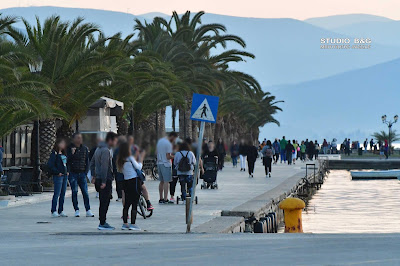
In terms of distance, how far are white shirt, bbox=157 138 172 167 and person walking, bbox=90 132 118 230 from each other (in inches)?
208

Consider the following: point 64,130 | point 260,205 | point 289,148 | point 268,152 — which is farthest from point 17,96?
point 289,148

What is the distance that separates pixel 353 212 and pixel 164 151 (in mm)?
7264

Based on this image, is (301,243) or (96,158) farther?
(96,158)

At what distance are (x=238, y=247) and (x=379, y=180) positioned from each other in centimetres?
4283

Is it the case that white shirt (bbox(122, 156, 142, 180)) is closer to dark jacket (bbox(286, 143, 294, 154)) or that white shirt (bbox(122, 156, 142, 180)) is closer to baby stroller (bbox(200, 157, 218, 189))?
baby stroller (bbox(200, 157, 218, 189))

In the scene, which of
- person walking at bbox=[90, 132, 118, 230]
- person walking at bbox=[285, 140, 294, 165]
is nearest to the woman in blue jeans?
person walking at bbox=[90, 132, 118, 230]

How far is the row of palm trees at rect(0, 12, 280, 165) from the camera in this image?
2633 cm

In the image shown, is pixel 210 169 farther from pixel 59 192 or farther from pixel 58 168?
pixel 58 168

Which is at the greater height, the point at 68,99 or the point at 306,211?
the point at 68,99

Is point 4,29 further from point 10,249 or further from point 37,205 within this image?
point 10,249

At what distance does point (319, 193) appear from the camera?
38.0 metres

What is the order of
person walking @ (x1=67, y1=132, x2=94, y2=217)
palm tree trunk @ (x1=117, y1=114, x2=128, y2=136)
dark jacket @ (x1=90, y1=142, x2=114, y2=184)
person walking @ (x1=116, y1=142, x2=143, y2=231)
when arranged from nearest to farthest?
person walking @ (x1=116, y1=142, x2=143, y2=231), dark jacket @ (x1=90, y1=142, x2=114, y2=184), person walking @ (x1=67, y1=132, x2=94, y2=217), palm tree trunk @ (x1=117, y1=114, x2=128, y2=136)

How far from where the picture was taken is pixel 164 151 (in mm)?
21828

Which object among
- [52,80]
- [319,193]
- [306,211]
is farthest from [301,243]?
[319,193]
